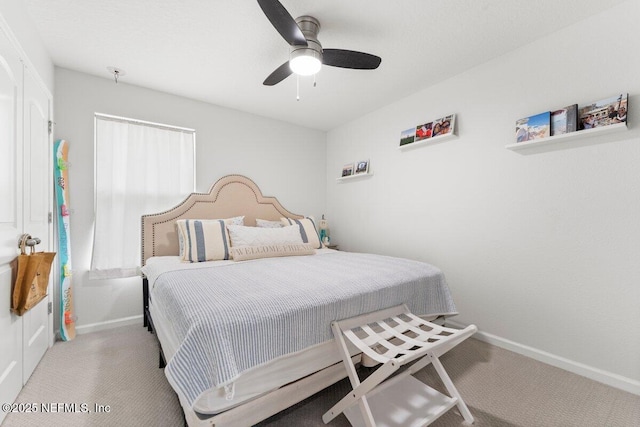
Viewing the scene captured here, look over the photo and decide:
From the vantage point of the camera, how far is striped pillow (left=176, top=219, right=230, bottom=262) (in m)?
2.45

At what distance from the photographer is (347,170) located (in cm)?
382

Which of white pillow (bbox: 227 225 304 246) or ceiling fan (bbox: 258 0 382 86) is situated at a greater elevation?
ceiling fan (bbox: 258 0 382 86)

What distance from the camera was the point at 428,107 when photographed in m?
2.83

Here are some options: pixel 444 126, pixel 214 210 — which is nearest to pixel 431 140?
pixel 444 126

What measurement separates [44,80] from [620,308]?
4.37 metres

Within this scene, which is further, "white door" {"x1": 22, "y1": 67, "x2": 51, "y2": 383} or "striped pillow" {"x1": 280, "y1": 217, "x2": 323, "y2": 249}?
"striped pillow" {"x1": 280, "y1": 217, "x2": 323, "y2": 249}

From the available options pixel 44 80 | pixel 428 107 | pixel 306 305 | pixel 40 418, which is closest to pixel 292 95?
pixel 428 107

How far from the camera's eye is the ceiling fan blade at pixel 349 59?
72.5 inches

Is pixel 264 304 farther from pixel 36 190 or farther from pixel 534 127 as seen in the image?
pixel 534 127

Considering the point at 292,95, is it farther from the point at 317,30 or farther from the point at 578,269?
the point at 578,269

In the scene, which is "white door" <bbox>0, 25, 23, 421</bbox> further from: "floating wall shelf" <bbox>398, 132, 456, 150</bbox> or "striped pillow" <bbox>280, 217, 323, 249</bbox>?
"floating wall shelf" <bbox>398, 132, 456, 150</bbox>

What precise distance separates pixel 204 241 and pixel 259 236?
50 centimetres

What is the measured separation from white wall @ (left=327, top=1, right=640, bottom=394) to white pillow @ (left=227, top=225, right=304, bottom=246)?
1.30 meters

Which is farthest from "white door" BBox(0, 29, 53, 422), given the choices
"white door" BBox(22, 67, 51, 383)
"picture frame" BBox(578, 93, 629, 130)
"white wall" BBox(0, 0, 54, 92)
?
"picture frame" BBox(578, 93, 629, 130)
